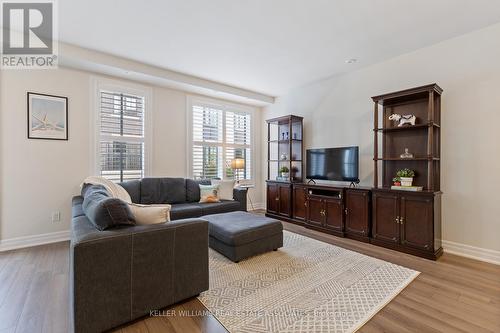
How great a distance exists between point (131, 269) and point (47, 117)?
315 centimetres

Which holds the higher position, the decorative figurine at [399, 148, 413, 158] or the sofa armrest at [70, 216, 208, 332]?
the decorative figurine at [399, 148, 413, 158]

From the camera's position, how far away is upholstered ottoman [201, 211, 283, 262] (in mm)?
2752

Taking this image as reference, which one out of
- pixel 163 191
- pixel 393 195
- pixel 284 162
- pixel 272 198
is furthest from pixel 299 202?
pixel 163 191

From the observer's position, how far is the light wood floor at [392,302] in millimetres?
1707

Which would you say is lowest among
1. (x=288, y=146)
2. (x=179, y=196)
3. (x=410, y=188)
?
(x=179, y=196)

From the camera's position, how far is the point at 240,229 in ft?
9.24

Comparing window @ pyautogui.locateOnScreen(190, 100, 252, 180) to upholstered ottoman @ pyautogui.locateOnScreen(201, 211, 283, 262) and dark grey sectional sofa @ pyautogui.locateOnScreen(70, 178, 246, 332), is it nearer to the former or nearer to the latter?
upholstered ottoman @ pyautogui.locateOnScreen(201, 211, 283, 262)

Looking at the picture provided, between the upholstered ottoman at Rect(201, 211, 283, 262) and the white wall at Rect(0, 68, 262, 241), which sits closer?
the upholstered ottoman at Rect(201, 211, 283, 262)

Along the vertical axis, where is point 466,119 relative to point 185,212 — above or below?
above

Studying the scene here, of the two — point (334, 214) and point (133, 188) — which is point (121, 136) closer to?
point (133, 188)

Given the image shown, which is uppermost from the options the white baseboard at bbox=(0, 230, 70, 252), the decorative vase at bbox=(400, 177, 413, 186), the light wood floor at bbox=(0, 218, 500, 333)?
the decorative vase at bbox=(400, 177, 413, 186)

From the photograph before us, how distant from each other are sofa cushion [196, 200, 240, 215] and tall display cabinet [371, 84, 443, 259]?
2.27 metres

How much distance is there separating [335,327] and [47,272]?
2.95 meters

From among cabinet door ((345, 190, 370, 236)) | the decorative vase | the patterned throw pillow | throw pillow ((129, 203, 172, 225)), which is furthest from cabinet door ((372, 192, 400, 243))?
throw pillow ((129, 203, 172, 225))
